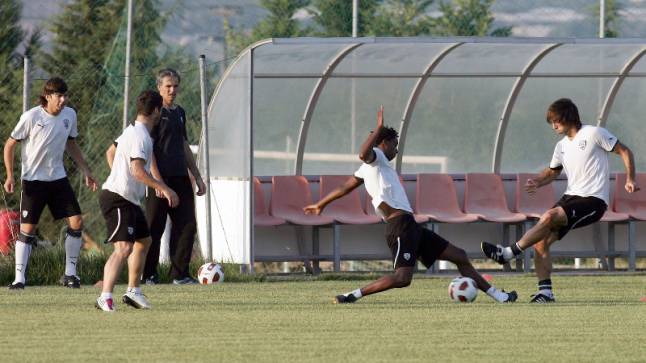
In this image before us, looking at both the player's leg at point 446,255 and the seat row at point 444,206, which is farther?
the seat row at point 444,206

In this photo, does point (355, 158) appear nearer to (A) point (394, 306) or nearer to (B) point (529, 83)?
(B) point (529, 83)

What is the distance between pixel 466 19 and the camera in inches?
1522

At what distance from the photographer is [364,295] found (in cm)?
1333

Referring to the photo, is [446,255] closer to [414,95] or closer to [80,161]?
[80,161]

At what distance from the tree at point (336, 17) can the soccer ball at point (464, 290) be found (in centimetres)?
1642

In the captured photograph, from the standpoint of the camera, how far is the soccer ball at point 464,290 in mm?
13594

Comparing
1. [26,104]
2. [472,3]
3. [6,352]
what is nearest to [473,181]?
[26,104]

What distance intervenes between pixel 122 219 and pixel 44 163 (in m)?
2.65

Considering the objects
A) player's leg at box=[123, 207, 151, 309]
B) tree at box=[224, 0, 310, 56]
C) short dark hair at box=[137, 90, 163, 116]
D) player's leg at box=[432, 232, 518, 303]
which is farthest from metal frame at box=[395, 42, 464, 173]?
tree at box=[224, 0, 310, 56]

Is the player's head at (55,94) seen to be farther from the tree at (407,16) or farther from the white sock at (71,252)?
the tree at (407,16)

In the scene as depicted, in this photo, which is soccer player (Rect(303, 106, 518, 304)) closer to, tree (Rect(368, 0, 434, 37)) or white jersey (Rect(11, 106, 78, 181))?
white jersey (Rect(11, 106, 78, 181))

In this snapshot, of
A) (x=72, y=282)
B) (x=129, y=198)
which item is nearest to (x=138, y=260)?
(x=129, y=198)

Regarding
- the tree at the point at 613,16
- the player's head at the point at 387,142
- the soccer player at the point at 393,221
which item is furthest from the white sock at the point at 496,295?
the tree at the point at 613,16

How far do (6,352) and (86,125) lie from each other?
69.5 ft
